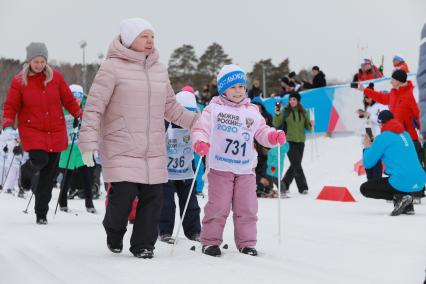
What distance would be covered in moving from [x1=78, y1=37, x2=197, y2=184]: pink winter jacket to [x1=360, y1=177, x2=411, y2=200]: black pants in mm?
4242

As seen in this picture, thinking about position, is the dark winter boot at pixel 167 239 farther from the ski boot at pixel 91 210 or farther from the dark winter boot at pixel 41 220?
the ski boot at pixel 91 210

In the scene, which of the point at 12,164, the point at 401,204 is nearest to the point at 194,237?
A: the point at 401,204

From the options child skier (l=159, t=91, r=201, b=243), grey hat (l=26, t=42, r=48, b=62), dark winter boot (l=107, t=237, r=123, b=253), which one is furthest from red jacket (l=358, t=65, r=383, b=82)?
dark winter boot (l=107, t=237, r=123, b=253)

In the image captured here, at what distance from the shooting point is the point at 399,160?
9000 millimetres

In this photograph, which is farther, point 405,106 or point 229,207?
point 405,106

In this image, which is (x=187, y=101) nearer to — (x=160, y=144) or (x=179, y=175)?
(x=179, y=175)

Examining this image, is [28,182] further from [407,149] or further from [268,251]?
[268,251]

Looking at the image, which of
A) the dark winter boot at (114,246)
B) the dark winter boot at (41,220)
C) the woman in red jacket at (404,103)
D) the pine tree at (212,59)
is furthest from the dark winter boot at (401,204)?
the pine tree at (212,59)

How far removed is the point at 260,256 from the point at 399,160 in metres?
3.85

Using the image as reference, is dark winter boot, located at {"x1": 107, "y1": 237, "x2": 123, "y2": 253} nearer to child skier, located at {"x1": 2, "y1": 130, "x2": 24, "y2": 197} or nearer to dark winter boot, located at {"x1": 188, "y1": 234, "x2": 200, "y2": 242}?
dark winter boot, located at {"x1": 188, "y1": 234, "x2": 200, "y2": 242}

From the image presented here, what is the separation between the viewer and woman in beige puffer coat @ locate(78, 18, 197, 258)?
5.46 metres

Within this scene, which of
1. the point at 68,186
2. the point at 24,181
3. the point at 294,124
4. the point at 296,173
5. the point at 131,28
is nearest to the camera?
the point at 131,28

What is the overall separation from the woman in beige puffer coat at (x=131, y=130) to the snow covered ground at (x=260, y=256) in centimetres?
34

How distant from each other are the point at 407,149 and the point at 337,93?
10109 mm
